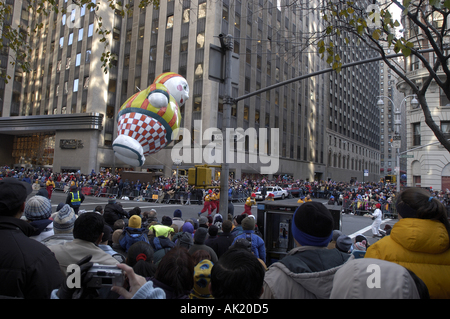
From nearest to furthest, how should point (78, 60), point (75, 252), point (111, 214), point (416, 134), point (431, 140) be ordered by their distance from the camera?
point (75, 252), point (111, 214), point (431, 140), point (416, 134), point (78, 60)

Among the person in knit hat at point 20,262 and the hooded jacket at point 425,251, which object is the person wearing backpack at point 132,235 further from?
the hooded jacket at point 425,251

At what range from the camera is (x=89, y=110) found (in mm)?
35906

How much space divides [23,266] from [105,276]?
2.28 feet

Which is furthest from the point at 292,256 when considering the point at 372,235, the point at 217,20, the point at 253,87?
the point at 253,87

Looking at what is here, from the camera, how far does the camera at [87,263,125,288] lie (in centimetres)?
181

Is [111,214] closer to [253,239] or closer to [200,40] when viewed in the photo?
[253,239]

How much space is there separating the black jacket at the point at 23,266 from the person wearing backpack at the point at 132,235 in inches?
96.8

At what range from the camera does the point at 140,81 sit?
37125 millimetres

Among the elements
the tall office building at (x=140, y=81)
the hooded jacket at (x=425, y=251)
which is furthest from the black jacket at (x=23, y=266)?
the tall office building at (x=140, y=81)

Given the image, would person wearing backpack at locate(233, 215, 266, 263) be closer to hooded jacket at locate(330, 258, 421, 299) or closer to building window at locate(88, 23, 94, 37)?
hooded jacket at locate(330, 258, 421, 299)

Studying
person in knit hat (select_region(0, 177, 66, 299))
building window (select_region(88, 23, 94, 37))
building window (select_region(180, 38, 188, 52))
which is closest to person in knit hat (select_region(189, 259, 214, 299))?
person in knit hat (select_region(0, 177, 66, 299))

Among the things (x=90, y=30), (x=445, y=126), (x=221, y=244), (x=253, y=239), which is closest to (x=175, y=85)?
(x=221, y=244)

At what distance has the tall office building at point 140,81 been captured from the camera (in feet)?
110
